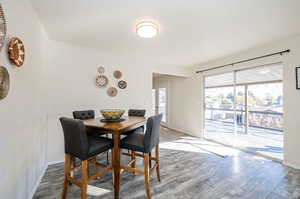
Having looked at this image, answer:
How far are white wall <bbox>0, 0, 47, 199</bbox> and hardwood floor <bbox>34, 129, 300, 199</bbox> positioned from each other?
0.49m

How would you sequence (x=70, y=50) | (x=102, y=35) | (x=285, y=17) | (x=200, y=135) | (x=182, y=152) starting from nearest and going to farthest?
(x=285, y=17)
(x=102, y=35)
(x=70, y=50)
(x=182, y=152)
(x=200, y=135)

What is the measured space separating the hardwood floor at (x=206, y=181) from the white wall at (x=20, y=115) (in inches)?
19.3

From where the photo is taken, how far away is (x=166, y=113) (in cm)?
604

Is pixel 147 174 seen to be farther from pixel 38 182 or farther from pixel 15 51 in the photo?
pixel 15 51

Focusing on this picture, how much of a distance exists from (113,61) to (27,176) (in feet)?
8.51

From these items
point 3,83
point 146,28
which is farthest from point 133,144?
point 146,28

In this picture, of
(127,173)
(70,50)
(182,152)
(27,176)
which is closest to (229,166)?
(182,152)

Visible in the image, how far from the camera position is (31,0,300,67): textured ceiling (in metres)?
1.68

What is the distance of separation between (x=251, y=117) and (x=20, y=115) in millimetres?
5470

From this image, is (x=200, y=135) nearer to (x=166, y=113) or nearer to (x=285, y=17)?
(x=166, y=113)

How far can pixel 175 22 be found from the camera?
6.71 ft

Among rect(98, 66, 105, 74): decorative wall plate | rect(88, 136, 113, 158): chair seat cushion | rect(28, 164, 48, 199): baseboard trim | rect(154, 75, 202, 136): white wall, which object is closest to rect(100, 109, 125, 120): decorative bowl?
rect(88, 136, 113, 158): chair seat cushion

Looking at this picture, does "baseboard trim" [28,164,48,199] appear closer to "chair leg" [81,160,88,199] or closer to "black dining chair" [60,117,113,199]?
"black dining chair" [60,117,113,199]

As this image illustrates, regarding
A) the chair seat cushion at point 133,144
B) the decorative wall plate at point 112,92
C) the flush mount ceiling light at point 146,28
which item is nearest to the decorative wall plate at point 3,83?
the chair seat cushion at point 133,144
